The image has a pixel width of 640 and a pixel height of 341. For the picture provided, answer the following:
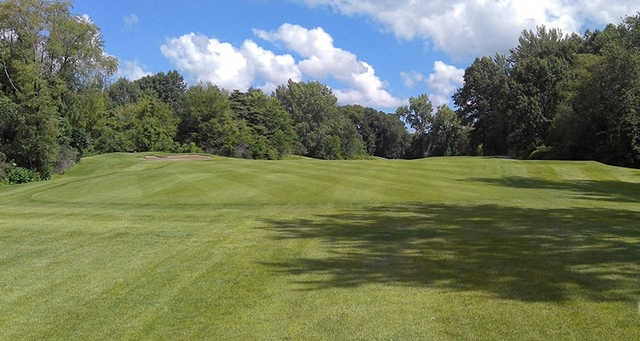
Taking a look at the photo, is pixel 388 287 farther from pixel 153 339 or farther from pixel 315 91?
pixel 315 91


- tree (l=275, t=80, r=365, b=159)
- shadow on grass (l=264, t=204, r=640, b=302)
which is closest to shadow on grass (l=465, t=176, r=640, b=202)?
shadow on grass (l=264, t=204, r=640, b=302)

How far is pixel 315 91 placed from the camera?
117 m

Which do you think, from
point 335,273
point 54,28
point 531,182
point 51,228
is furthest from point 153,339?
point 54,28

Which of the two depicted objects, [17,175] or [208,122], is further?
[208,122]

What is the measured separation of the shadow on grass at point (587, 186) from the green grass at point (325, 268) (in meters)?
1.31

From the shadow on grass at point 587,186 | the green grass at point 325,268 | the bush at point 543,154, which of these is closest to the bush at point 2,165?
the green grass at point 325,268

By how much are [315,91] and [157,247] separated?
109116 mm

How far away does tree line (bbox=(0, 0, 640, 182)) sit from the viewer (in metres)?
36.0

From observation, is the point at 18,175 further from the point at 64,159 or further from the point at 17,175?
the point at 64,159

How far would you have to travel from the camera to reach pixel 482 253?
8453 millimetres

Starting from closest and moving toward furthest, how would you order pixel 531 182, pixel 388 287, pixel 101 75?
1. pixel 388 287
2. pixel 531 182
3. pixel 101 75

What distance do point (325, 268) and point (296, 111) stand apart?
10823 cm

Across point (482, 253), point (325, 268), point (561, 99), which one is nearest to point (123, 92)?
point (561, 99)

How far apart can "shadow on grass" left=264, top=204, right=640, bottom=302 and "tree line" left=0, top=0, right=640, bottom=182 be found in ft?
102
